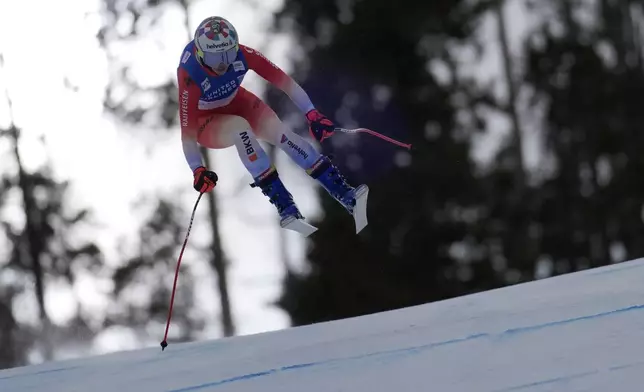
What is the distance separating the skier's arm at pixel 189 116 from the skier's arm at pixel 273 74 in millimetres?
319

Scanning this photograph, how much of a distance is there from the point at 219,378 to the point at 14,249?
12.1m

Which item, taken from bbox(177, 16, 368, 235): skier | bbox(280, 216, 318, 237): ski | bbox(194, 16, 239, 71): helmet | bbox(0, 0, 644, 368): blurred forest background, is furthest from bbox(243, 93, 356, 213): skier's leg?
bbox(0, 0, 644, 368): blurred forest background

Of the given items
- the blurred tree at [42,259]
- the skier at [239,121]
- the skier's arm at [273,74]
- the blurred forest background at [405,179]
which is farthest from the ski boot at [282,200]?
the blurred tree at [42,259]

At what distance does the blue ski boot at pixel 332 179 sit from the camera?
166 inches

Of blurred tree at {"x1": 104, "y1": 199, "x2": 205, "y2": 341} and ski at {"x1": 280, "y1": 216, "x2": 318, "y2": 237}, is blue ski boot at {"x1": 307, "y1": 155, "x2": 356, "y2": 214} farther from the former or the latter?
blurred tree at {"x1": 104, "y1": 199, "x2": 205, "y2": 341}

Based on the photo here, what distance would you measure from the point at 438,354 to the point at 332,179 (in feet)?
4.14

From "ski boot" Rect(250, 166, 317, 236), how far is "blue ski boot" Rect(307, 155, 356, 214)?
0.17m

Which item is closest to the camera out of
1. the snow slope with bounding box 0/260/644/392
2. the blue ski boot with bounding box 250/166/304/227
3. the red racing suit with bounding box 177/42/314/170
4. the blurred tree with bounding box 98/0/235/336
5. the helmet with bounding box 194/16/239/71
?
the snow slope with bounding box 0/260/644/392

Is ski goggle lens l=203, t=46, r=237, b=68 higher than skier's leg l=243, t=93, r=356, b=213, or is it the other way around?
ski goggle lens l=203, t=46, r=237, b=68

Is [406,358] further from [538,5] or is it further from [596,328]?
[538,5]

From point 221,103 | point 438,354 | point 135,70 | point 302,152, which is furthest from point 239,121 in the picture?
point 135,70

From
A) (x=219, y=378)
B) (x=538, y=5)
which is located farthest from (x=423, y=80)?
(x=219, y=378)

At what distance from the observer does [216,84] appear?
13.4ft

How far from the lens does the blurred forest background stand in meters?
12.2
